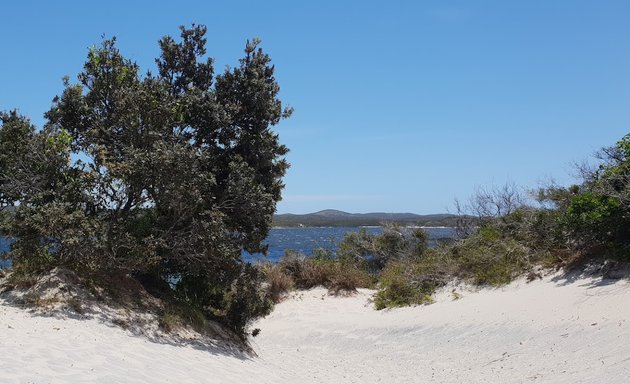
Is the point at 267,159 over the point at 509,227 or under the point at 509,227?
over

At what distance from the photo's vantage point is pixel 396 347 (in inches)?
585

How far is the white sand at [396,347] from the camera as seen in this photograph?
8276 millimetres

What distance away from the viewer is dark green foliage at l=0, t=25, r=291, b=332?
1121cm

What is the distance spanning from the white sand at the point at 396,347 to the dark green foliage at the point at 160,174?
5.30ft

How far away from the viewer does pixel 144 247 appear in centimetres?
1160

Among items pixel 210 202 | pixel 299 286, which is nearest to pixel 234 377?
pixel 210 202

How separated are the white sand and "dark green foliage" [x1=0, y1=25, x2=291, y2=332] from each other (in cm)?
162

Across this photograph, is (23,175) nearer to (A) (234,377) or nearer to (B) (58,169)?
(B) (58,169)

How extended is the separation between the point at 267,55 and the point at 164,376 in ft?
26.7

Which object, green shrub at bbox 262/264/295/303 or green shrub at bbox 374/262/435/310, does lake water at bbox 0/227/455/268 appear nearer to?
green shrub at bbox 262/264/295/303

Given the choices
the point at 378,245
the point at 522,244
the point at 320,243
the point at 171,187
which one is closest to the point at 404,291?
the point at 522,244

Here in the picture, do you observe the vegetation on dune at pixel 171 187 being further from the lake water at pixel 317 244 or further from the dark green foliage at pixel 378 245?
the dark green foliage at pixel 378 245

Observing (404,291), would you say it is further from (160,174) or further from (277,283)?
(160,174)

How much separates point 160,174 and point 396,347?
7805mm
